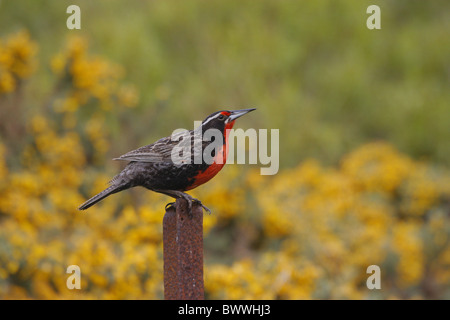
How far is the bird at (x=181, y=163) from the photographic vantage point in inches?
97.8

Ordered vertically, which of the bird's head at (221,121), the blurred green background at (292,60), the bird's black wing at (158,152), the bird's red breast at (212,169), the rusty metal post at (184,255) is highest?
the blurred green background at (292,60)

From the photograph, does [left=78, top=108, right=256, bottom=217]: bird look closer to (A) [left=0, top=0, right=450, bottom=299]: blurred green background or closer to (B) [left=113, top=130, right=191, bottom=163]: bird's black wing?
(B) [left=113, top=130, right=191, bottom=163]: bird's black wing

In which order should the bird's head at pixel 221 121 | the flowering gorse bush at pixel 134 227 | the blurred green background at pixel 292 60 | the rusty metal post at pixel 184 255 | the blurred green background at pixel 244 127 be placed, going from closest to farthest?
the rusty metal post at pixel 184 255 < the bird's head at pixel 221 121 < the flowering gorse bush at pixel 134 227 < the blurred green background at pixel 244 127 < the blurred green background at pixel 292 60

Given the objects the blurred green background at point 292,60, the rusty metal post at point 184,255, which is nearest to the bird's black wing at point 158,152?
the rusty metal post at point 184,255

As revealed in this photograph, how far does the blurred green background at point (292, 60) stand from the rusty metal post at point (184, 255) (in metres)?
6.86

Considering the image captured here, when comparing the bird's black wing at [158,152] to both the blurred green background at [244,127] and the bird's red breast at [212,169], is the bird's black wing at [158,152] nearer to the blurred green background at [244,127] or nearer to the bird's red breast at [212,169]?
the bird's red breast at [212,169]

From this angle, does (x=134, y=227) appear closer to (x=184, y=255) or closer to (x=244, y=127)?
(x=184, y=255)

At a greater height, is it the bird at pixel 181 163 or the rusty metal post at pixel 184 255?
the bird at pixel 181 163

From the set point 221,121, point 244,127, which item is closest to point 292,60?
point 244,127

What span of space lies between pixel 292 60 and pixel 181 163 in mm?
9487

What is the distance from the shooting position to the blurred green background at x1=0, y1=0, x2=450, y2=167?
1012cm

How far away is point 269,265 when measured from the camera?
4.59m

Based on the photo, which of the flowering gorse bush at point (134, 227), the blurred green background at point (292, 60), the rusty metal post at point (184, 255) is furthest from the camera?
the blurred green background at point (292, 60)

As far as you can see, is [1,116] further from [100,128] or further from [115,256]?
[115,256]
